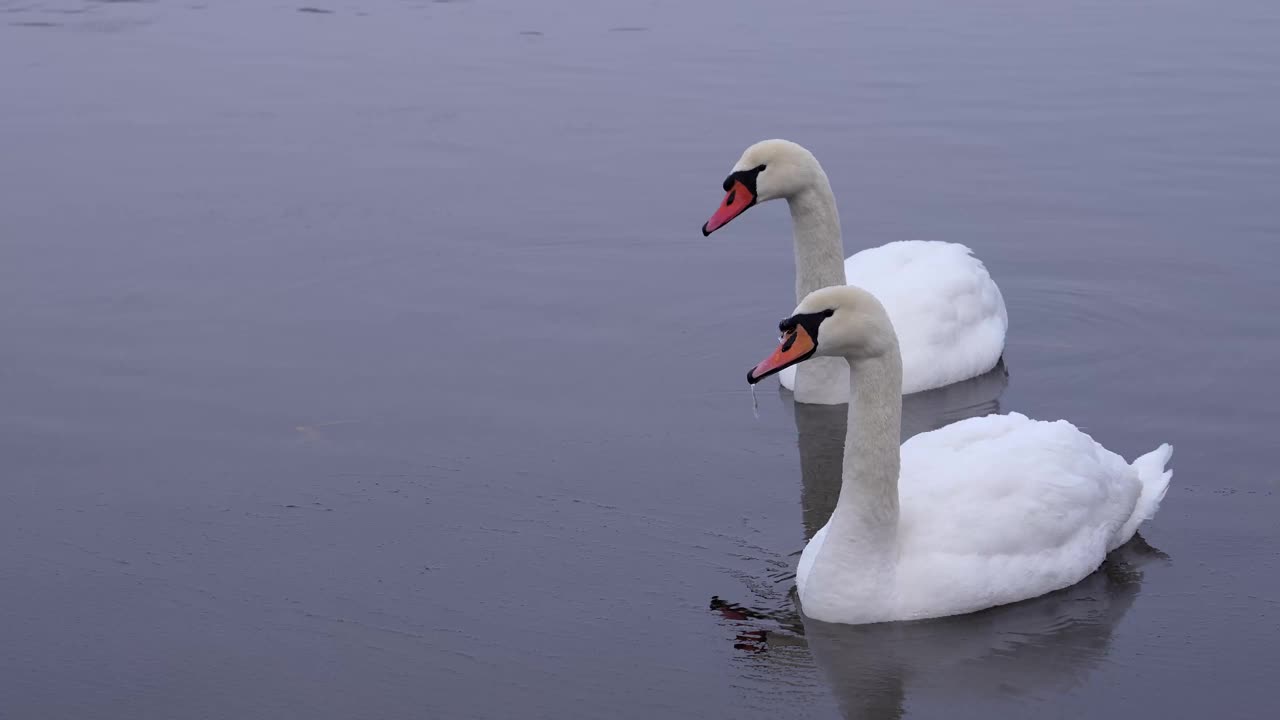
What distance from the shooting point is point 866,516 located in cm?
646

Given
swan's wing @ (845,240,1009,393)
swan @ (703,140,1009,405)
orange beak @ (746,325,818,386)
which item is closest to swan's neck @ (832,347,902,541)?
orange beak @ (746,325,818,386)

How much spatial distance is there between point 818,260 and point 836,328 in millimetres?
2619

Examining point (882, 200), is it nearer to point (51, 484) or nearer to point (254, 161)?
point (254, 161)

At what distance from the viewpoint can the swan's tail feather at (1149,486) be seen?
280 inches

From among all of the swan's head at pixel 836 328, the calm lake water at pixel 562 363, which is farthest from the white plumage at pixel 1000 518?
the swan's head at pixel 836 328

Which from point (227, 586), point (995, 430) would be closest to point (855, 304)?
point (995, 430)

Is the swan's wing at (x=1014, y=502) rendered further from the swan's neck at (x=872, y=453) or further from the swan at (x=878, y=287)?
the swan at (x=878, y=287)

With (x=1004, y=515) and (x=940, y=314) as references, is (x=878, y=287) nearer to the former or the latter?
(x=940, y=314)

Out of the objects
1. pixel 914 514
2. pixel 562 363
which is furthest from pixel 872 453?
pixel 562 363

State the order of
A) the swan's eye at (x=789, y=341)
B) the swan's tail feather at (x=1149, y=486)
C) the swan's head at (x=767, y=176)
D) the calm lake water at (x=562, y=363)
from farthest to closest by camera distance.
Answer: the swan's head at (x=767, y=176) → the swan's tail feather at (x=1149, y=486) → the swan's eye at (x=789, y=341) → the calm lake water at (x=562, y=363)

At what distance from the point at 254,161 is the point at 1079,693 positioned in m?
8.98

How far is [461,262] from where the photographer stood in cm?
1109

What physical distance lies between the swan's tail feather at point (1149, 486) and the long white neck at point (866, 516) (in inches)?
46.2

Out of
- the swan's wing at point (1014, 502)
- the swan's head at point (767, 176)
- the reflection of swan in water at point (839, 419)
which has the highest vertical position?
the swan's head at point (767, 176)
